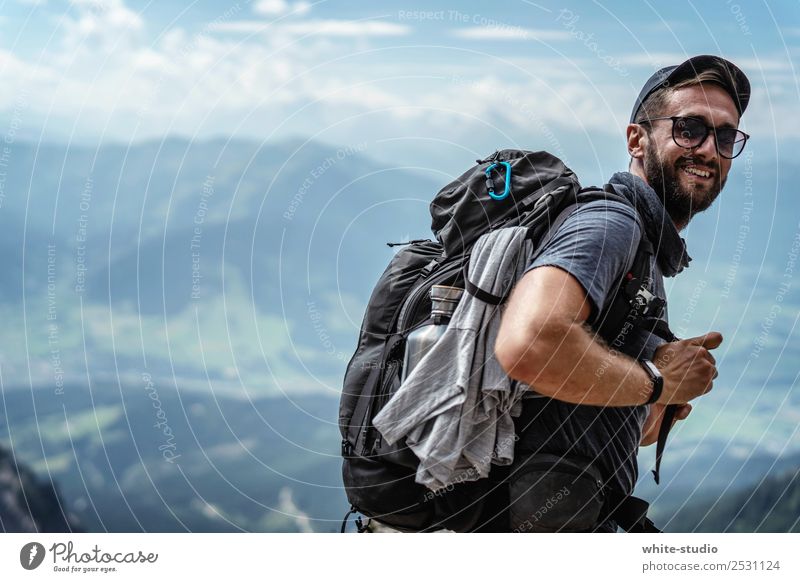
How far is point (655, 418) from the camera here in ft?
7.45

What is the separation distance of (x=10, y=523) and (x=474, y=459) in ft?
5.03

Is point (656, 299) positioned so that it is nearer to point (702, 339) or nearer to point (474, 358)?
point (702, 339)

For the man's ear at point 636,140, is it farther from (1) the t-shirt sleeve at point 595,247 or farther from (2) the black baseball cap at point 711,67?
(1) the t-shirt sleeve at point 595,247

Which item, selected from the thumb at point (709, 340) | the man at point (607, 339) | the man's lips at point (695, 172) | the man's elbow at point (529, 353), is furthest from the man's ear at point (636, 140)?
the man's elbow at point (529, 353)

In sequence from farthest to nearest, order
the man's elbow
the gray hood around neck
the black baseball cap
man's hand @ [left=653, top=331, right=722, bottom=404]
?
the black baseball cap, the gray hood around neck, man's hand @ [left=653, top=331, right=722, bottom=404], the man's elbow

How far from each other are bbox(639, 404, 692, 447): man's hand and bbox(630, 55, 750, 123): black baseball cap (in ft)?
2.65

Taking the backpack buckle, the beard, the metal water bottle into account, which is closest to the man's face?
the beard

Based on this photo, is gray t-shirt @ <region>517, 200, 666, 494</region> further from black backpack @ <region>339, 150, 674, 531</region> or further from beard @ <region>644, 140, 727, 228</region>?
beard @ <region>644, 140, 727, 228</region>

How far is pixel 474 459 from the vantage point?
5.94 feet

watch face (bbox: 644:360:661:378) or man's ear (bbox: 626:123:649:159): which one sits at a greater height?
man's ear (bbox: 626:123:649:159)

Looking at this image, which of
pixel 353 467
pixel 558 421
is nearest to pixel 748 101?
pixel 558 421

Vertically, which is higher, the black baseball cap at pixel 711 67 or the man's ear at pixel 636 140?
the black baseball cap at pixel 711 67

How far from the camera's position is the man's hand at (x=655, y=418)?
218cm

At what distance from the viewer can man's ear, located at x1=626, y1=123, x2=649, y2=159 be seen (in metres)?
2.20
